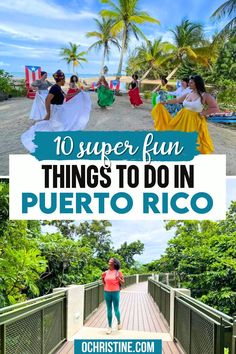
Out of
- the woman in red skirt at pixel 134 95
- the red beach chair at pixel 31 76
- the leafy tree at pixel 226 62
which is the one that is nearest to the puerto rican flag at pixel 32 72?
the red beach chair at pixel 31 76

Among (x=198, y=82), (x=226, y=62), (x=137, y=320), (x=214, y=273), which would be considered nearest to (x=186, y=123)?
(x=198, y=82)

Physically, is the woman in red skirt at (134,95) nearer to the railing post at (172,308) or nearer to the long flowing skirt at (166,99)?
the long flowing skirt at (166,99)

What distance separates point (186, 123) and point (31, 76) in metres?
1.77

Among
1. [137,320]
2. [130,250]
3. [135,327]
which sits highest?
[135,327]

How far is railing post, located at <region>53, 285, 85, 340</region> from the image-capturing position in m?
6.81

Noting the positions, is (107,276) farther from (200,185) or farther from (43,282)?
(43,282)

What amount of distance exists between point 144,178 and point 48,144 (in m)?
1.16

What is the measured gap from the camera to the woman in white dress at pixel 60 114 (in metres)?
6.00

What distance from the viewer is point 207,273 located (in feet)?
42.1

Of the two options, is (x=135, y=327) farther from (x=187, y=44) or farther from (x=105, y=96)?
(x=187, y=44)

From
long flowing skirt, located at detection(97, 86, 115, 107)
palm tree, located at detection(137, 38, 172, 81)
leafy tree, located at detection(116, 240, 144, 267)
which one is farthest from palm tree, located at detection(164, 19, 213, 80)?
leafy tree, located at detection(116, 240, 144, 267)

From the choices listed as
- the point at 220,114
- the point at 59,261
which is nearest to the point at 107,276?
the point at 220,114

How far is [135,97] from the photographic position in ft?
20.4

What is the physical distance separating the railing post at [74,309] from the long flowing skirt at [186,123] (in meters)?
2.37
